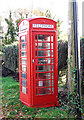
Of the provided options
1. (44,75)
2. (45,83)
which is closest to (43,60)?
(44,75)

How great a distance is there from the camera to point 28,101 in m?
4.93

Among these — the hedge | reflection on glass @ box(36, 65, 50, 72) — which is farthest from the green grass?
the hedge

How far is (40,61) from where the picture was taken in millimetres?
4805

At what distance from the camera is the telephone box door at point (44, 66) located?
4.75 metres

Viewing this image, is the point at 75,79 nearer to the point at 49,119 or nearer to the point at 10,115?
the point at 49,119

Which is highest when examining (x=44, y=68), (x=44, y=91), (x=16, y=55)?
(x=16, y=55)

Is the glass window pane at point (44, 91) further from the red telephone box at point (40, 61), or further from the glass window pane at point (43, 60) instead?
the glass window pane at point (43, 60)

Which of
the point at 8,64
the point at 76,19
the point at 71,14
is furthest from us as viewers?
the point at 8,64

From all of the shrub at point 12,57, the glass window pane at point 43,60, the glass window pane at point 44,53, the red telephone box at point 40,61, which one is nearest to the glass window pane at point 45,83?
the red telephone box at point 40,61

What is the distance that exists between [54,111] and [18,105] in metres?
1.24

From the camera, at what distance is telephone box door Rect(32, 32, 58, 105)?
475 centimetres

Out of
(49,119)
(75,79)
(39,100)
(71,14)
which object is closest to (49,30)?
(71,14)

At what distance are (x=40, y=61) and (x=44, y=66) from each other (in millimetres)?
190

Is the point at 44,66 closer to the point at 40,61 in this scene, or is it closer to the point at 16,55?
the point at 40,61
